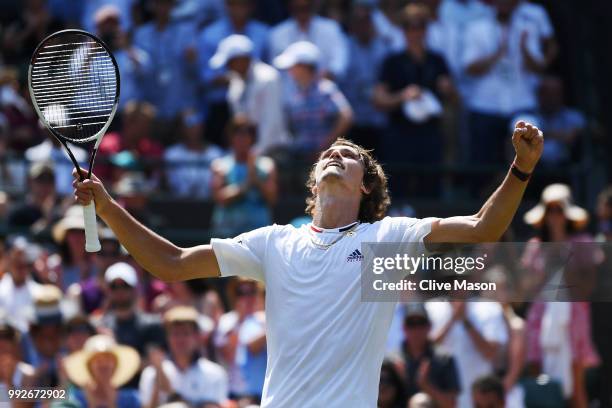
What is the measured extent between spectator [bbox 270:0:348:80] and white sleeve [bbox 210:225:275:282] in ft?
20.9

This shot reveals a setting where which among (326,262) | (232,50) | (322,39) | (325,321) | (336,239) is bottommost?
(325,321)

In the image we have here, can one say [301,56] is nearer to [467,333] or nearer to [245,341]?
[245,341]

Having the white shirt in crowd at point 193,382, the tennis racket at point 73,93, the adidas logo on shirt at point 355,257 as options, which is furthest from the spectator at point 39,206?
the adidas logo on shirt at point 355,257

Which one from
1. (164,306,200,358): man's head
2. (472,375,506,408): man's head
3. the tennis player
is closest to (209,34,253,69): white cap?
(164,306,200,358): man's head

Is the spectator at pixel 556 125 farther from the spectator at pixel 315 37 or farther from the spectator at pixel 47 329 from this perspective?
the spectator at pixel 47 329

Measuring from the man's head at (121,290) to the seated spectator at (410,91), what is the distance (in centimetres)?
328

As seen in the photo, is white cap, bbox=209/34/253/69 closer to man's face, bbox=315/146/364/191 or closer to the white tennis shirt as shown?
man's face, bbox=315/146/364/191

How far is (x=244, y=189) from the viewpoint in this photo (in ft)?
37.0

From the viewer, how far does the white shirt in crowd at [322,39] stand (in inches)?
488

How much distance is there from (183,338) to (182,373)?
23 cm

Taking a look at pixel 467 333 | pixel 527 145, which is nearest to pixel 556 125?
pixel 467 333

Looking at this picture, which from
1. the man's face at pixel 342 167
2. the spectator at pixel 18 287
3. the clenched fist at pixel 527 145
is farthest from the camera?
the spectator at pixel 18 287

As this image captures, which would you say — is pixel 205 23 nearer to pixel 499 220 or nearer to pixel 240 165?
pixel 240 165

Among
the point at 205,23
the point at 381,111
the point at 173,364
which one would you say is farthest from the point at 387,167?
the point at 173,364
